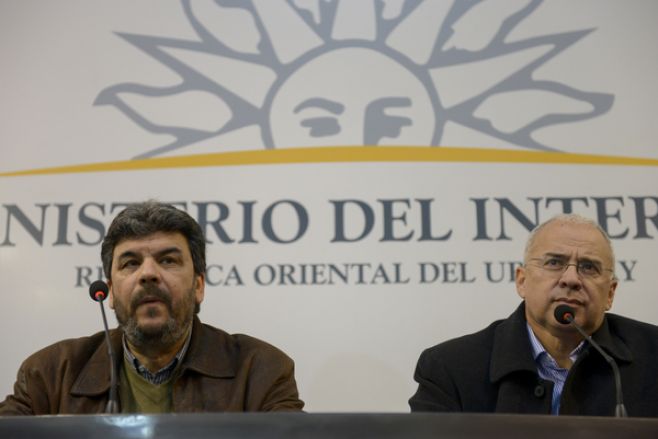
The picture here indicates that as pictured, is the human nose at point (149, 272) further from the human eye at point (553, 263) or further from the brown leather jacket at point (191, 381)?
the human eye at point (553, 263)

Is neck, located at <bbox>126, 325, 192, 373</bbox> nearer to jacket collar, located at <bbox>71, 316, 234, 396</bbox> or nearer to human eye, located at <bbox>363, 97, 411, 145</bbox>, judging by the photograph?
jacket collar, located at <bbox>71, 316, 234, 396</bbox>

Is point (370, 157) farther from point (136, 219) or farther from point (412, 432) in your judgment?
point (412, 432)

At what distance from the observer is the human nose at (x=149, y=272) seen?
8.79ft

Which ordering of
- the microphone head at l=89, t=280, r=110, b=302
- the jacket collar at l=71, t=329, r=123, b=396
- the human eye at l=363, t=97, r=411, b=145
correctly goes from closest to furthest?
the microphone head at l=89, t=280, r=110, b=302
the jacket collar at l=71, t=329, r=123, b=396
the human eye at l=363, t=97, r=411, b=145

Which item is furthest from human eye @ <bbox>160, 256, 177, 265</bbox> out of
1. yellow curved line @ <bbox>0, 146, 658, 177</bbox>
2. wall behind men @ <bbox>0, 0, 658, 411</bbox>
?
yellow curved line @ <bbox>0, 146, 658, 177</bbox>

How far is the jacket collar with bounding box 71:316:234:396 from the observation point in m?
2.63

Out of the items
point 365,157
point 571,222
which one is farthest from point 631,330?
point 365,157

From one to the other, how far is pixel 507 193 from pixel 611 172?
1.34 feet

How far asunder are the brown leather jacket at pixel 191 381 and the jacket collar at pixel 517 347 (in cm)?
61

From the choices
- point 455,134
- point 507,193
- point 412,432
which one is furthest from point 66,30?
point 412,432

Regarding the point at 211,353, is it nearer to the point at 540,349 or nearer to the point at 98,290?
the point at 98,290

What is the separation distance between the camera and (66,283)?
3.42 meters

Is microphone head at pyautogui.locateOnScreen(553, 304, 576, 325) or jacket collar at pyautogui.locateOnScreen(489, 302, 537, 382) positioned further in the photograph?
jacket collar at pyautogui.locateOnScreen(489, 302, 537, 382)

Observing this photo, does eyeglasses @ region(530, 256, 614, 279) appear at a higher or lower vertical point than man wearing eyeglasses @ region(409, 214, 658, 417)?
higher
